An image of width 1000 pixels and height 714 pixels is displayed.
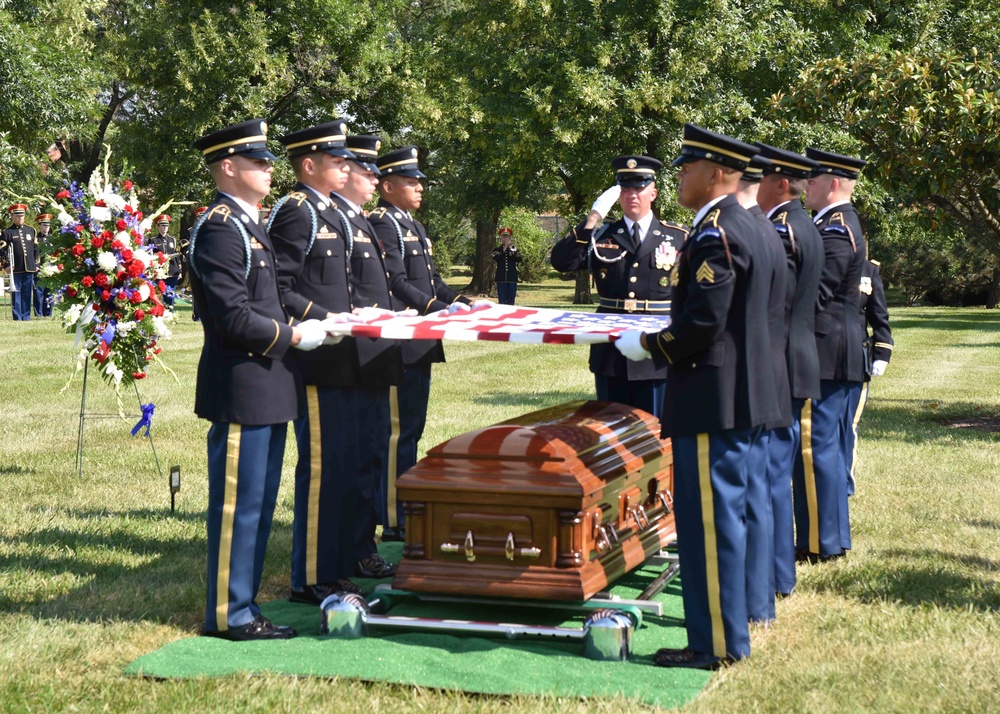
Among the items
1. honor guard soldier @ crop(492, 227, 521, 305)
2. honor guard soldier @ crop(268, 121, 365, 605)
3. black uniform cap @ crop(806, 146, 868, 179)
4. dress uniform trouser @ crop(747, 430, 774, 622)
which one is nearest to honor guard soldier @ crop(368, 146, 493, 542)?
honor guard soldier @ crop(268, 121, 365, 605)

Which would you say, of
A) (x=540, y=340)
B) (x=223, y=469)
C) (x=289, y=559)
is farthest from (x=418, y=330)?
(x=289, y=559)

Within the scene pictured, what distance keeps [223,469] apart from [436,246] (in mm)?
42602

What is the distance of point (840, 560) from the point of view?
6512 millimetres

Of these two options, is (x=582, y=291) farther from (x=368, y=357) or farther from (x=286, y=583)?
(x=368, y=357)

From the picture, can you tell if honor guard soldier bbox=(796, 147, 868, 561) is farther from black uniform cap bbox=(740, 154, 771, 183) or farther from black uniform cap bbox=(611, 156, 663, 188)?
black uniform cap bbox=(740, 154, 771, 183)

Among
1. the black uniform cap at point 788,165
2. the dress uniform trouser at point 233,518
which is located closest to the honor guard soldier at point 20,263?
the dress uniform trouser at point 233,518

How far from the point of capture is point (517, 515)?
16.4 feet

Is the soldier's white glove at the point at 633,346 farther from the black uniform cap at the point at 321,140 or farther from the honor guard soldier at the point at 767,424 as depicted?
the black uniform cap at the point at 321,140

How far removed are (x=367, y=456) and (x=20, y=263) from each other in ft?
61.7

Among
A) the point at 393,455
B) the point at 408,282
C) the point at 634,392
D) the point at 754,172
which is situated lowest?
the point at 393,455

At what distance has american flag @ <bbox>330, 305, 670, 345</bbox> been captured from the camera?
205 inches

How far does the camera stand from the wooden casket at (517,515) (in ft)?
16.3

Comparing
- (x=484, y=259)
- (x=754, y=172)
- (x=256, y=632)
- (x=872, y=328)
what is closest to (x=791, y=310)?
(x=754, y=172)

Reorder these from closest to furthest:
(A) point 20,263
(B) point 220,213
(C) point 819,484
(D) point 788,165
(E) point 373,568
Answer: (B) point 220,213 < (D) point 788,165 < (E) point 373,568 < (C) point 819,484 < (A) point 20,263
